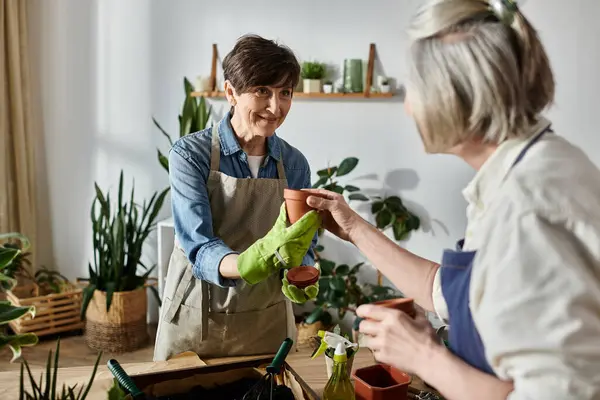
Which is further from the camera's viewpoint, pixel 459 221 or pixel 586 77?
pixel 459 221

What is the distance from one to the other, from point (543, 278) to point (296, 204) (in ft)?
2.73

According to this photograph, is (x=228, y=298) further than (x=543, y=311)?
Yes

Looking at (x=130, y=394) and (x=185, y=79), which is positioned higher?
(x=185, y=79)

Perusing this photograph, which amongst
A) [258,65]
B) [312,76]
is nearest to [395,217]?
[312,76]

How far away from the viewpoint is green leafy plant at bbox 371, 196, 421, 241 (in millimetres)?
3924

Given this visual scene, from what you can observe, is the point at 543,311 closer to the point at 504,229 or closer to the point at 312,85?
the point at 504,229

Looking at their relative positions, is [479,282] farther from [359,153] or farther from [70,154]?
[70,154]

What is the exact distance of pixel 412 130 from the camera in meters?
3.99

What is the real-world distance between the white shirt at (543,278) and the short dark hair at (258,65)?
1.09 meters

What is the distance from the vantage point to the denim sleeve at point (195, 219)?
184cm

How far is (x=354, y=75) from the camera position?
3.92 meters

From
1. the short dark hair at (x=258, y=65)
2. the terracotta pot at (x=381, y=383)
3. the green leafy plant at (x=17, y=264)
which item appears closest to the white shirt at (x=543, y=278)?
the terracotta pot at (x=381, y=383)

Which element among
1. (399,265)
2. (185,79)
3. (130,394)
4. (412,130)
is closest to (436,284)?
(399,265)

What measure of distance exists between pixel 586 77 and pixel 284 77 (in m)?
2.44
